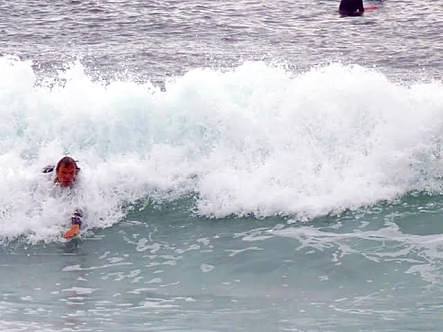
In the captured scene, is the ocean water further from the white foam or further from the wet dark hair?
the wet dark hair

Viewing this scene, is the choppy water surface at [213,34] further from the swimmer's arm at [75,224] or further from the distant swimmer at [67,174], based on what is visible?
the swimmer's arm at [75,224]

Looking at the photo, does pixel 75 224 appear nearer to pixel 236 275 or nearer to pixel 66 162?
pixel 66 162

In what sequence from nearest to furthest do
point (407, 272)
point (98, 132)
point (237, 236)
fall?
point (407, 272)
point (237, 236)
point (98, 132)

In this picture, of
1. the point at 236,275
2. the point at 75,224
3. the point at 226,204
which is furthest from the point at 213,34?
the point at 236,275

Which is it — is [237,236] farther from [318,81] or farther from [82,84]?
[82,84]

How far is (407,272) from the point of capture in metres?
10.2

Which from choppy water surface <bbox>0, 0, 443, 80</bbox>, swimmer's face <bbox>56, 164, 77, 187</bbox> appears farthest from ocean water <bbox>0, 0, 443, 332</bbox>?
choppy water surface <bbox>0, 0, 443, 80</bbox>

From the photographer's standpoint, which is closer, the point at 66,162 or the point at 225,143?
the point at 66,162

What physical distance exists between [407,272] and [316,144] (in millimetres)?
2778

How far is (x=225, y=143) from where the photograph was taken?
42.0 ft

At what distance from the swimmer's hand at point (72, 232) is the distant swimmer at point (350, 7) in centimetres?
Result: 1165

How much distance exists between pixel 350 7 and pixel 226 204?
432 inches

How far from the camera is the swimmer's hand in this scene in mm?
11484

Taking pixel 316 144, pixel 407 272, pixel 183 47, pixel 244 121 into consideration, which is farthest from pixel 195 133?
pixel 183 47
